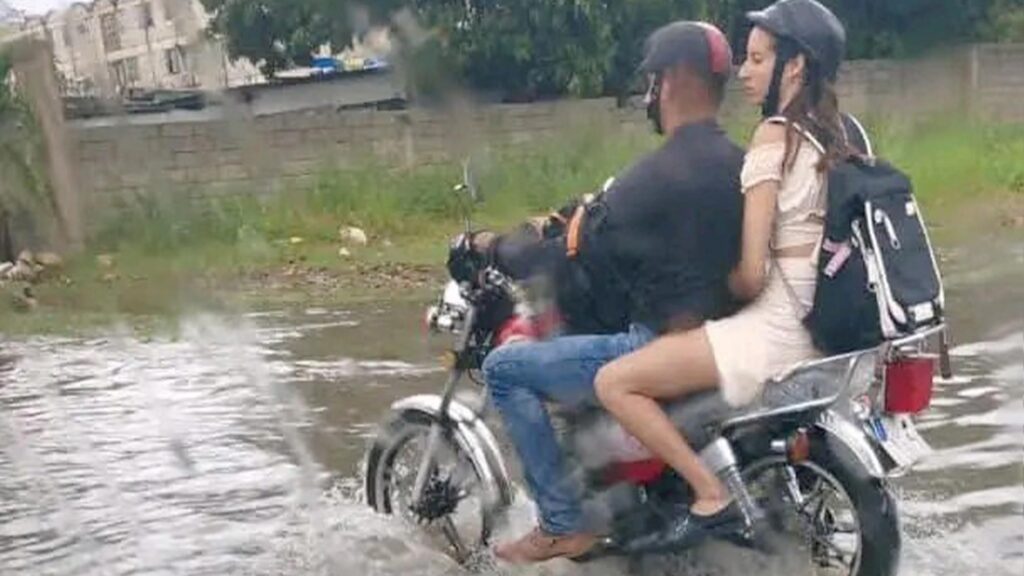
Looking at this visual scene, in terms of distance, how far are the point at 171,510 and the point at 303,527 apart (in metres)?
0.72

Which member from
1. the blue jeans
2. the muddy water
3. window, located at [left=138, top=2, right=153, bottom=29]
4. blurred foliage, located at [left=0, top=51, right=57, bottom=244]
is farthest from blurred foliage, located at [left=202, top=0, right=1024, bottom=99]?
the blue jeans

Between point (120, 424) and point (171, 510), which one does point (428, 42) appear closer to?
point (120, 424)

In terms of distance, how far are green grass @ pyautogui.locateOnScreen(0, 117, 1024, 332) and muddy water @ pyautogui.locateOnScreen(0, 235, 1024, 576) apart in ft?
6.41

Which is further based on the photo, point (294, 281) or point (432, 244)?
point (432, 244)

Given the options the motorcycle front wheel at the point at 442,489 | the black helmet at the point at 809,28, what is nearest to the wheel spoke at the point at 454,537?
the motorcycle front wheel at the point at 442,489

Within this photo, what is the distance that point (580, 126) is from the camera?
58.5 feet

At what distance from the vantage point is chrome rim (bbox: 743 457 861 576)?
5086 mm

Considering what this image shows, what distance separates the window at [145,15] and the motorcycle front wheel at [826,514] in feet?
27.1

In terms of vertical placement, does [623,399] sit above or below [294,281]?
above

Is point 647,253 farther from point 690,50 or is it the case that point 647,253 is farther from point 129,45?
point 129,45

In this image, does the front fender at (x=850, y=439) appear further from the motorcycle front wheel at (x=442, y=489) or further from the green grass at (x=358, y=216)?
the green grass at (x=358, y=216)

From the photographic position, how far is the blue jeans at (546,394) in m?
5.23

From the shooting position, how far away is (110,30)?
13047mm

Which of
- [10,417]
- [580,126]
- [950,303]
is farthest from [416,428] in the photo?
[580,126]
